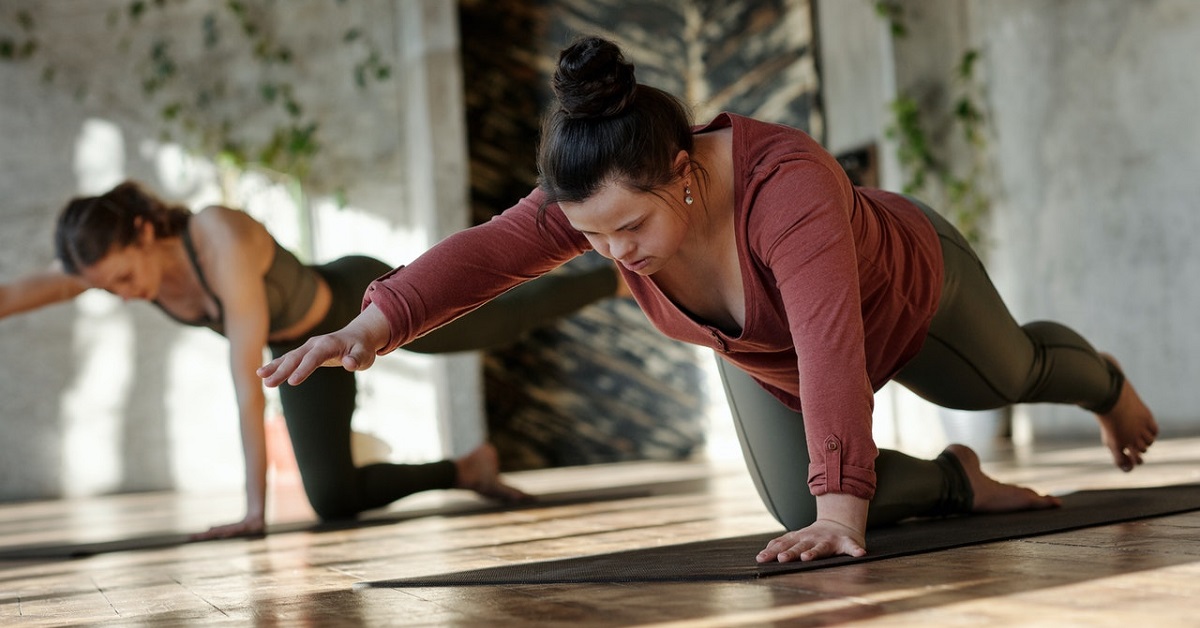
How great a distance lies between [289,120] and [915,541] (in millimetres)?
5771

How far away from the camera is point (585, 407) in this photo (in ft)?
22.1

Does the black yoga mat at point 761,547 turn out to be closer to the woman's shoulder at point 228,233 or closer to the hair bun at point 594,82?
the hair bun at point 594,82

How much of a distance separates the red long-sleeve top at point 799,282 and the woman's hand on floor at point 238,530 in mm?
1403

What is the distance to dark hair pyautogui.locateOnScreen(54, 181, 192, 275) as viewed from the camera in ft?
9.30

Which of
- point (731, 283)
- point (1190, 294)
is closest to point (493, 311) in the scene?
point (731, 283)

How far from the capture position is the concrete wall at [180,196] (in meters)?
6.49

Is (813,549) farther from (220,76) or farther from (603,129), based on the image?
(220,76)

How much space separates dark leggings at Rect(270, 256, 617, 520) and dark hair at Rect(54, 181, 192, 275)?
0.43m

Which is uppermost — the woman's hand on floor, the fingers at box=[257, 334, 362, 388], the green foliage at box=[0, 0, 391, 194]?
the green foliage at box=[0, 0, 391, 194]

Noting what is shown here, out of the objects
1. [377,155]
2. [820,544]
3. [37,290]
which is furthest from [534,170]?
[820,544]

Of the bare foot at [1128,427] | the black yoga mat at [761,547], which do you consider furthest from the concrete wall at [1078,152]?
the black yoga mat at [761,547]

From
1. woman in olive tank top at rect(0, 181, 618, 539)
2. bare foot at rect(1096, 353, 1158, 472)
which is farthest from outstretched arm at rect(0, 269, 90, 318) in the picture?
bare foot at rect(1096, 353, 1158, 472)

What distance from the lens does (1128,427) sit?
2.33m

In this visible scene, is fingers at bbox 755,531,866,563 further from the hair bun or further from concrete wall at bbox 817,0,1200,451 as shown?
concrete wall at bbox 817,0,1200,451
